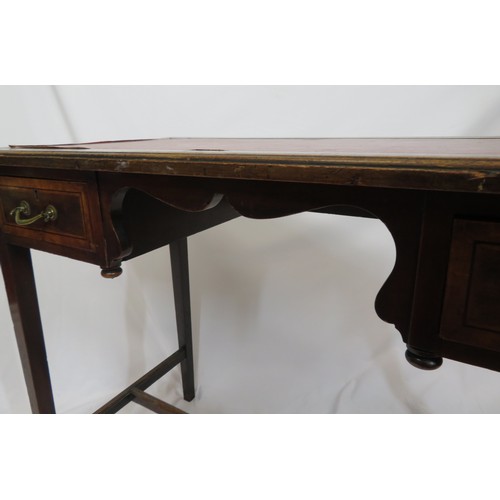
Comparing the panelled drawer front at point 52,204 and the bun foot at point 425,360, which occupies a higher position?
the panelled drawer front at point 52,204

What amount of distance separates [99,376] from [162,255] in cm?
56

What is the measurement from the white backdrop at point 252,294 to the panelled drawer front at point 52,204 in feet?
2.69

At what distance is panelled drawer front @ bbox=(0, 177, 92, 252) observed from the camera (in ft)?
2.71

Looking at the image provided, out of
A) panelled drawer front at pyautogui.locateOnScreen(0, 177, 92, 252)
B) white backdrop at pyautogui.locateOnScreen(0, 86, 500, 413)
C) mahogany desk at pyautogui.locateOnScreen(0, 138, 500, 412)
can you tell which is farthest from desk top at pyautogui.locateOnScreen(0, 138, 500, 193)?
white backdrop at pyautogui.locateOnScreen(0, 86, 500, 413)

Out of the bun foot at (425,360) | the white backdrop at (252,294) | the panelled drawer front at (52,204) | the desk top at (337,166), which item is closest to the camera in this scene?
the desk top at (337,166)

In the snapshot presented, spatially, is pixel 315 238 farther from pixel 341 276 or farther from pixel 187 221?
pixel 187 221

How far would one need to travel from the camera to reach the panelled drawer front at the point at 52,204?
2.71ft

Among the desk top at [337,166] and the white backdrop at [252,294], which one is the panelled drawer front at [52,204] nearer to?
the desk top at [337,166]

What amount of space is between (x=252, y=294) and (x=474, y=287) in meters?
1.29

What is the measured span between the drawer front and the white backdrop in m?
1.08

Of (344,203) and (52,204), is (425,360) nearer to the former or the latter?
(344,203)

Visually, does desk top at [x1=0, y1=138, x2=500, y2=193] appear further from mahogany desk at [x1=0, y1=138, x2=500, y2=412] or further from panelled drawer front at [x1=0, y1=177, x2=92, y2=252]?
panelled drawer front at [x1=0, y1=177, x2=92, y2=252]

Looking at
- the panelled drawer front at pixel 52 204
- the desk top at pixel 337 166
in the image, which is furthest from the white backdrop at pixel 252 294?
the desk top at pixel 337 166

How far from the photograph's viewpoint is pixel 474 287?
1.63 ft
